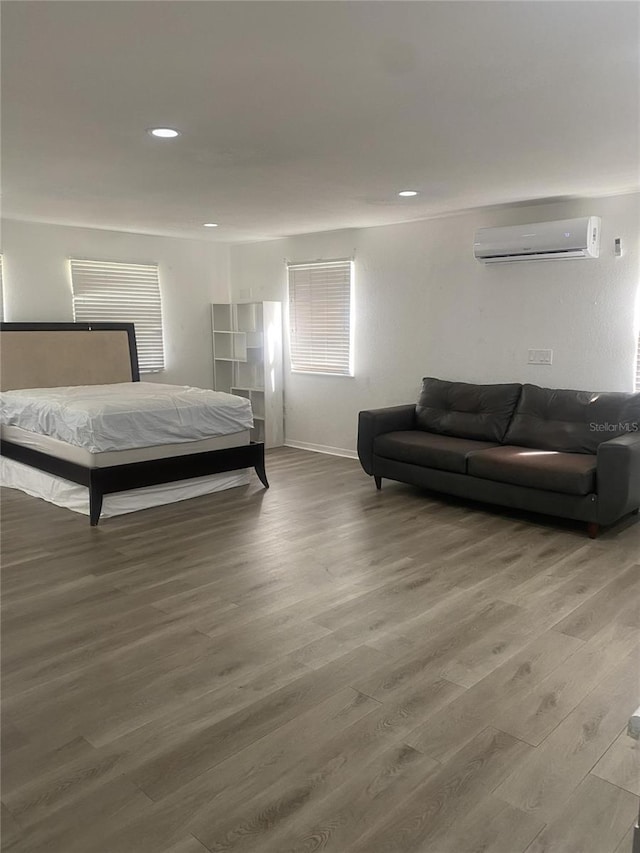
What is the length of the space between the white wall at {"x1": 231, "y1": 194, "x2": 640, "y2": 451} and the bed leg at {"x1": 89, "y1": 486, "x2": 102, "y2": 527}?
307cm

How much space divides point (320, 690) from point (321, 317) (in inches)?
198

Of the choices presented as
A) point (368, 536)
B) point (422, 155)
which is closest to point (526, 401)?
point (368, 536)

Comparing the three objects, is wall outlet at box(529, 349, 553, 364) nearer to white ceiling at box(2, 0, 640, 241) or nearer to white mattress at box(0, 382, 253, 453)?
white ceiling at box(2, 0, 640, 241)

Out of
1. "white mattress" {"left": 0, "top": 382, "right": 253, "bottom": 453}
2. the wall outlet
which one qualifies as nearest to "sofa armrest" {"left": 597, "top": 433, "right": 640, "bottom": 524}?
the wall outlet

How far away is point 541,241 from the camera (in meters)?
4.80

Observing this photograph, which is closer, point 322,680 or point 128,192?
point 322,680

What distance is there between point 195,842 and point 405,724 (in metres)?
0.84

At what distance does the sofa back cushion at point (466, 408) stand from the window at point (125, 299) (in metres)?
3.28

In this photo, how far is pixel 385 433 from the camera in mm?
5504

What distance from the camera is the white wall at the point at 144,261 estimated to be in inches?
242

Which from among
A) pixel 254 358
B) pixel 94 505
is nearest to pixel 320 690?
pixel 94 505

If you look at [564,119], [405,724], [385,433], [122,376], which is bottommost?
[405,724]

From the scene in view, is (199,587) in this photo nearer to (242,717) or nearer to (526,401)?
(242,717)

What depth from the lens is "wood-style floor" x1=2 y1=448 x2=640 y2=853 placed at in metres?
1.83
